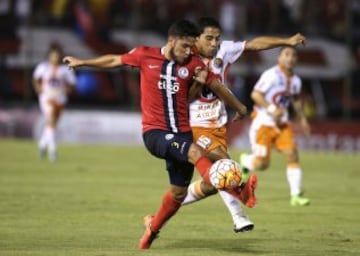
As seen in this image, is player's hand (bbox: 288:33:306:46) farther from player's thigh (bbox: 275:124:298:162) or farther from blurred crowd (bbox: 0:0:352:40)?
blurred crowd (bbox: 0:0:352:40)

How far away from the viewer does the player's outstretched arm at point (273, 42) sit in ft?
38.3

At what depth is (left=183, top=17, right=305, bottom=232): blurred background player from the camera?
11.6 m

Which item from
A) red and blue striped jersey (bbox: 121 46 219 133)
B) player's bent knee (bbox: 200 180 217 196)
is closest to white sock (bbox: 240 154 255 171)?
player's bent knee (bbox: 200 180 217 196)

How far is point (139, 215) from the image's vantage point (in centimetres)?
1450

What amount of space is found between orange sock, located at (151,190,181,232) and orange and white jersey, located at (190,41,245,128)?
1.90m

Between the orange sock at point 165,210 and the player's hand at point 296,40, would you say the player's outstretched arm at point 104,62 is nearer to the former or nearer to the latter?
the orange sock at point 165,210

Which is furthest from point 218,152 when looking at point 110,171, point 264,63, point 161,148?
point 264,63

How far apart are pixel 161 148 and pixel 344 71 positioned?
27.7 meters

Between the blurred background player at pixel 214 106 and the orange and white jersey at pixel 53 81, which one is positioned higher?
the blurred background player at pixel 214 106

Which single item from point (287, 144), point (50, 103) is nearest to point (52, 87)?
point (50, 103)

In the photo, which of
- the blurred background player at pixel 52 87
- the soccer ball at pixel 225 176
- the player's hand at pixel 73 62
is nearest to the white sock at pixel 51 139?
the blurred background player at pixel 52 87

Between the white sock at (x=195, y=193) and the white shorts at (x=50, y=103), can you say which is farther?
the white shorts at (x=50, y=103)

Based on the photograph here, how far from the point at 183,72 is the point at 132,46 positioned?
2651 cm

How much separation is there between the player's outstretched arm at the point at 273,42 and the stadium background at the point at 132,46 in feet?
73.2
